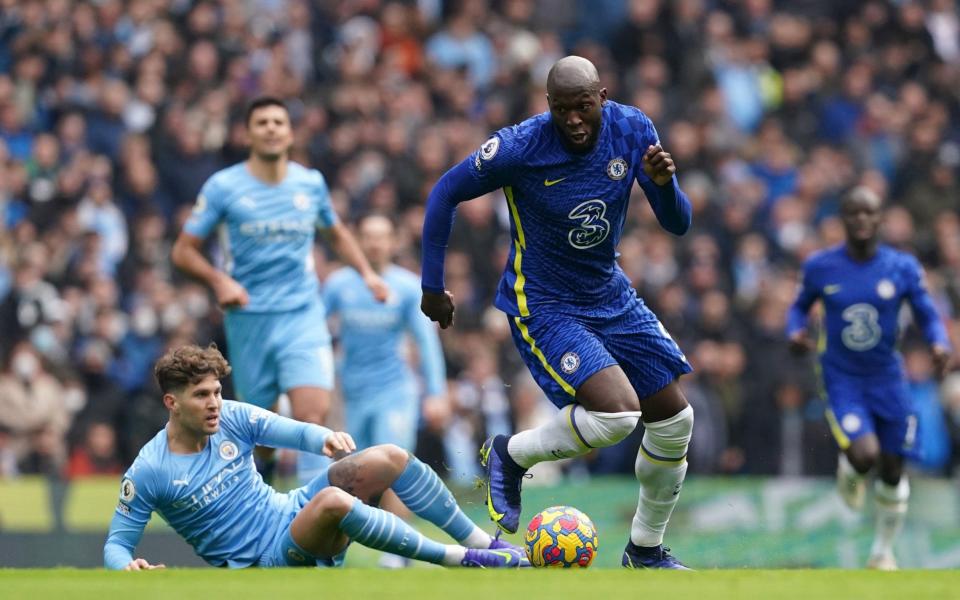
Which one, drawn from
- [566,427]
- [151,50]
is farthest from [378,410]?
[151,50]

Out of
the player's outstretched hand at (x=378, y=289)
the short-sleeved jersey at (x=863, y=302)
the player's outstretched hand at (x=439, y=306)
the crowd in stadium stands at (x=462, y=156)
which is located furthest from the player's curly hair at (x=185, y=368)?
the short-sleeved jersey at (x=863, y=302)

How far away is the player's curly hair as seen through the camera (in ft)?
27.8

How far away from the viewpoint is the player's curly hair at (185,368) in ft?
27.8

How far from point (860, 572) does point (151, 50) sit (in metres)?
12.3

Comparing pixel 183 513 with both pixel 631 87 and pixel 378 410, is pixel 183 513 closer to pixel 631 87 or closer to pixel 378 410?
pixel 378 410

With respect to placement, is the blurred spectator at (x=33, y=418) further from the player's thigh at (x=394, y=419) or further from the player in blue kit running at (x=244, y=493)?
the player in blue kit running at (x=244, y=493)

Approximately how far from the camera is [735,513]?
1477cm

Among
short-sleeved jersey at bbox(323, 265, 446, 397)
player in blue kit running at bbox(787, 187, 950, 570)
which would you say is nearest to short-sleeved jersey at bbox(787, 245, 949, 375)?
player in blue kit running at bbox(787, 187, 950, 570)

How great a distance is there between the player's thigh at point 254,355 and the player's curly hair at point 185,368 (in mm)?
2622

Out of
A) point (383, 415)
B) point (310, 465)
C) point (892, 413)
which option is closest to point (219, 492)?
point (310, 465)

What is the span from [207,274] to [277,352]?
0.73 metres

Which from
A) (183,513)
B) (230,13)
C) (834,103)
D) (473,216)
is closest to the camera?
(183,513)

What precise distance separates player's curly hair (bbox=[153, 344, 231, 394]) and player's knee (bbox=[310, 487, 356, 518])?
0.84 metres

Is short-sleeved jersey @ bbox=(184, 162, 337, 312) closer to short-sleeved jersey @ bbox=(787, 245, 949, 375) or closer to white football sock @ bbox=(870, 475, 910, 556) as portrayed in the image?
short-sleeved jersey @ bbox=(787, 245, 949, 375)
